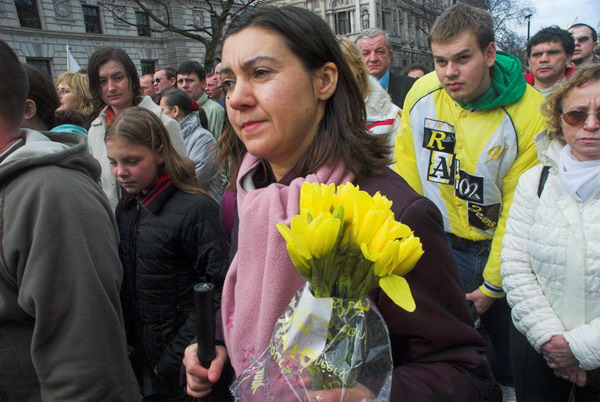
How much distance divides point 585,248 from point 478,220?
0.79m

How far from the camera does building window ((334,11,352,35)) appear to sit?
5469 centimetres

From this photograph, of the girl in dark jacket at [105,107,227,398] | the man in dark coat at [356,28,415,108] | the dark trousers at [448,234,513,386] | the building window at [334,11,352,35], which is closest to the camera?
the girl in dark jacket at [105,107,227,398]

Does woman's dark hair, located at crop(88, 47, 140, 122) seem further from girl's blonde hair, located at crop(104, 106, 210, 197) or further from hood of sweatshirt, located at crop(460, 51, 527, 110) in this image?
hood of sweatshirt, located at crop(460, 51, 527, 110)

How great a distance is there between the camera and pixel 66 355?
1.58m

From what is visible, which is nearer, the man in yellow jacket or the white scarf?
the white scarf

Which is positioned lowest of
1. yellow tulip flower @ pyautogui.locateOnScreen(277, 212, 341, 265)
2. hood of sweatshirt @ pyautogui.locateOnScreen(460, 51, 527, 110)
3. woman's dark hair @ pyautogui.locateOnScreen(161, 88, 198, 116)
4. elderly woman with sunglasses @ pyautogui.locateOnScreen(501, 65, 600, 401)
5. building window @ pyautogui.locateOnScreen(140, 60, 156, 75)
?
elderly woman with sunglasses @ pyautogui.locateOnScreen(501, 65, 600, 401)

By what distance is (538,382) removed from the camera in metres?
2.45

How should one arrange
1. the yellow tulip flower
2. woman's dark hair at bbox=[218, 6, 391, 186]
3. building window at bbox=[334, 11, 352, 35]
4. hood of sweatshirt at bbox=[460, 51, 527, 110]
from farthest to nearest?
building window at bbox=[334, 11, 352, 35] → hood of sweatshirt at bbox=[460, 51, 527, 110] → woman's dark hair at bbox=[218, 6, 391, 186] → the yellow tulip flower

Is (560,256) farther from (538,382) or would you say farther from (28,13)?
(28,13)

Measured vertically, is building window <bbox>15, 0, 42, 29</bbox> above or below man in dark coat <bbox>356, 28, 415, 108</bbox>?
above

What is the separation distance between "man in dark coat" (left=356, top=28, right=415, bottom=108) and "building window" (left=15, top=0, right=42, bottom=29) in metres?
29.9

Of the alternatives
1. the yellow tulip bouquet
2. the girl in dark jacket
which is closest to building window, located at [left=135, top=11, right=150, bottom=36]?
the girl in dark jacket

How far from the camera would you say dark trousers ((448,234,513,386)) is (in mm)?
2988

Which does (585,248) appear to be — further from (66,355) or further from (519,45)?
(519,45)
